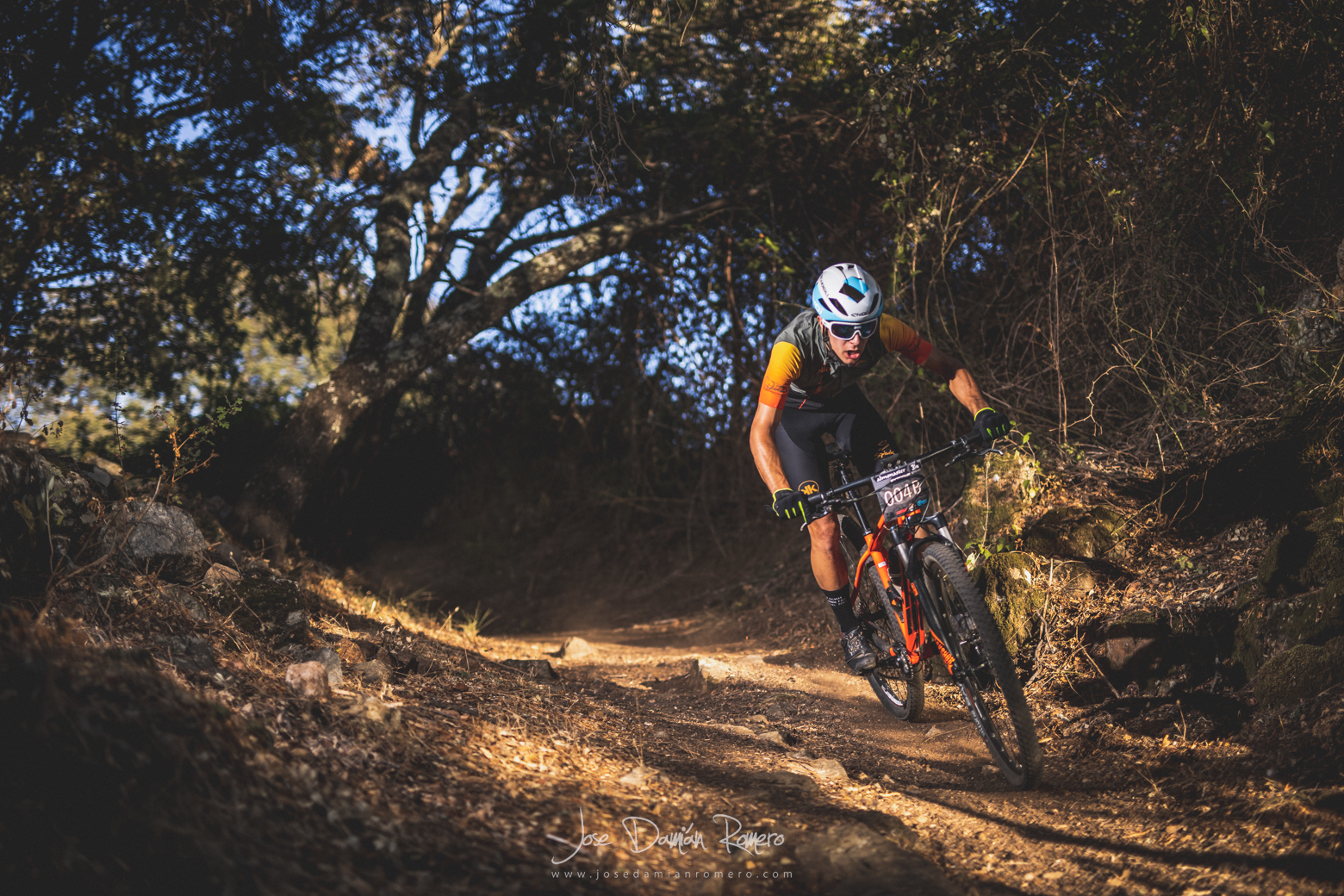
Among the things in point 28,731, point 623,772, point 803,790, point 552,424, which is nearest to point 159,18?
point 552,424

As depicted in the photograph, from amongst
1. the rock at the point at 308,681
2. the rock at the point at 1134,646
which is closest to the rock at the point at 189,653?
the rock at the point at 308,681

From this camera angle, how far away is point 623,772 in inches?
107

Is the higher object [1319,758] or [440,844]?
[440,844]

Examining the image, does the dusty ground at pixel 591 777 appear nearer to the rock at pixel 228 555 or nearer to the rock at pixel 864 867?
the rock at pixel 864 867

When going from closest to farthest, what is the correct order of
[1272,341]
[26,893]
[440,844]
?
[26,893] < [440,844] < [1272,341]

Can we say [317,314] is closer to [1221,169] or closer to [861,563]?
[861,563]

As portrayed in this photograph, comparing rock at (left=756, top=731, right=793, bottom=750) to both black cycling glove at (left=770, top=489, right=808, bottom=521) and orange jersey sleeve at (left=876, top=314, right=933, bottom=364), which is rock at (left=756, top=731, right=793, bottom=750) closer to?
black cycling glove at (left=770, top=489, right=808, bottom=521)

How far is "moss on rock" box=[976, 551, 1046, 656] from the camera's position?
4.07 meters

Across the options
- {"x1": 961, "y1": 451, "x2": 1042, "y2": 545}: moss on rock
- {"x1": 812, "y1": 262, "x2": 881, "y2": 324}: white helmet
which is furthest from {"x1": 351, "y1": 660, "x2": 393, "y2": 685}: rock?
{"x1": 961, "y1": 451, "x2": 1042, "y2": 545}: moss on rock

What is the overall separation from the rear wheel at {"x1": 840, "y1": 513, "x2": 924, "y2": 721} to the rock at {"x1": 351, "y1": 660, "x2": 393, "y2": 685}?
2.31 m

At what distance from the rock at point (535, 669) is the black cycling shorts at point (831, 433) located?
1990 mm

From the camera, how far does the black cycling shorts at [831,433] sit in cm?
388

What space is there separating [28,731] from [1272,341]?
600cm

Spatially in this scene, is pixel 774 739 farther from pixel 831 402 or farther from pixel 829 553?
pixel 831 402
